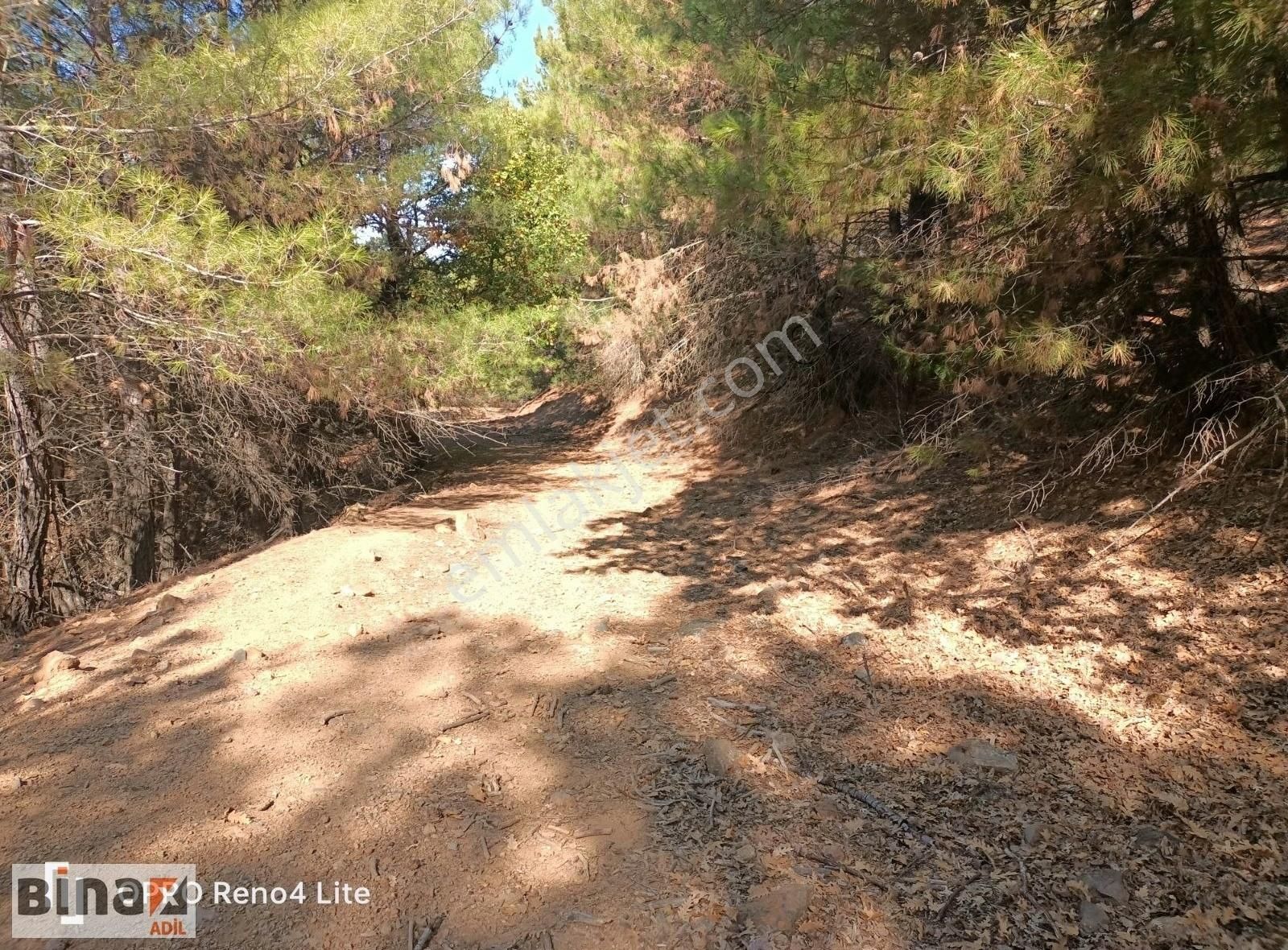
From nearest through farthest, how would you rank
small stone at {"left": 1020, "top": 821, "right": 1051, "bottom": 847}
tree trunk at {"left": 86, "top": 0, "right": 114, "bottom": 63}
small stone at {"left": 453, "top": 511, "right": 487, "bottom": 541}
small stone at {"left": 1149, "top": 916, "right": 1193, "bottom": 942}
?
small stone at {"left": 1149, "top": 916, "right": 1193, "bottom": 942} < small stone at {"left": 1020, "top": 821, "right": 1051, "bottom": 847} < tree trunk at {"left": 86, "top": 0, "right": 114, "bottom": 63} < small stone at {"left": 453, "top": 511, "right": 487, "bottom": 541}

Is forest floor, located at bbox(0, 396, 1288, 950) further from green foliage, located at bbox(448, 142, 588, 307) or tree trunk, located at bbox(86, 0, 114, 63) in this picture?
green foliage, located at bbox(448, 142, 588, 307)

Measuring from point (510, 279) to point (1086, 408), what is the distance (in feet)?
25.1

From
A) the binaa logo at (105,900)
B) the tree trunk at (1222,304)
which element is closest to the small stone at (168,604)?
the binaa logo at (105,900)

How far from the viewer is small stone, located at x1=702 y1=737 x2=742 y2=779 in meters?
2.93

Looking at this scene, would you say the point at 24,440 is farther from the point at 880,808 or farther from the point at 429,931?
the point at 880,808

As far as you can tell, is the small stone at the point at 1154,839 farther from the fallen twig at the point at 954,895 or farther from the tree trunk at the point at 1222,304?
the tree trunk at the point at 1222,304

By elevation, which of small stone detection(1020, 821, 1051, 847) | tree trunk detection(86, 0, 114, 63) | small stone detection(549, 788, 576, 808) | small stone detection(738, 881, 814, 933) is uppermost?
tree trunk detection(86, 0, 114, 63)

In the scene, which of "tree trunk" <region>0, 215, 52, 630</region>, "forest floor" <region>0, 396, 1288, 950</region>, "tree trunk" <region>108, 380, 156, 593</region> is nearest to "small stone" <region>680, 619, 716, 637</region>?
"forest floor" <region>0, 396, 1288, 950</region>

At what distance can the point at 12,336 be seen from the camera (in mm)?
4984

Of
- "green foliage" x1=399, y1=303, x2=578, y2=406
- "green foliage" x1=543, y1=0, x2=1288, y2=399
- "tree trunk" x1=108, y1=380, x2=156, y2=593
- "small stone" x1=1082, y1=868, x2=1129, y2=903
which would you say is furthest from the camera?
"green foliage" x1=399, y1=303, x2=578, y2=406

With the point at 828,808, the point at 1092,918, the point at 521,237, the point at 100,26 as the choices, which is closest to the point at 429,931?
the point at 828,808

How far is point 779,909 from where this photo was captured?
87.7 inches

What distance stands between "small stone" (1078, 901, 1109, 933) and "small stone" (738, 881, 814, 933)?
79 centimetres

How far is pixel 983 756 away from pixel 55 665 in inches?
181
